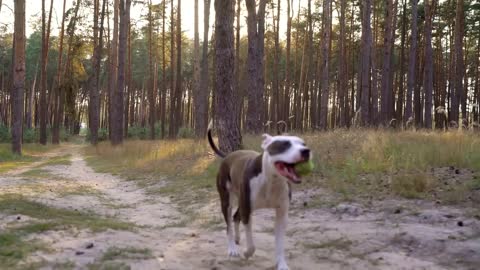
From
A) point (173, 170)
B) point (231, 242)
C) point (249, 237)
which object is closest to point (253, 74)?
point (173, 170)

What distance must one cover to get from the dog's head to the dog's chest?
21 cm

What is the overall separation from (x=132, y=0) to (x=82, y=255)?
26068 millimetres

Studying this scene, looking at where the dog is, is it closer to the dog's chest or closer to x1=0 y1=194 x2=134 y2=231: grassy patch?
the dog's chest

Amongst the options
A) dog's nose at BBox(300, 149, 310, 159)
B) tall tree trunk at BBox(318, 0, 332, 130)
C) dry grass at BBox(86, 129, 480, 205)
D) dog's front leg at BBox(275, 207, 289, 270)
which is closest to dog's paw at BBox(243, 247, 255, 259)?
dog's front leg at BBox(275, 207, 289, 270)

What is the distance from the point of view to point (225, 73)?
1366 cm

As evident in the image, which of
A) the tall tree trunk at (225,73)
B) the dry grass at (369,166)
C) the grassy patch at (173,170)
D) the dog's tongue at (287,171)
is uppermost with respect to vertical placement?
the tall tree trunk at (225,73)

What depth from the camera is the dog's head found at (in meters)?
4.20

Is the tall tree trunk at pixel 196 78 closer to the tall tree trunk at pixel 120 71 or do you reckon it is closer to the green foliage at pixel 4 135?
the tall tree trunk at pixel 120 71

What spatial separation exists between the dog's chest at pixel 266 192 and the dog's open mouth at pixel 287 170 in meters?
0.29

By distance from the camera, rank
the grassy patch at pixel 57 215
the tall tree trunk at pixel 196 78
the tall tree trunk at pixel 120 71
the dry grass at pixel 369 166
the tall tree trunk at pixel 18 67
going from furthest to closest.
A: the tall tree trunk at pixel 120 71
the tall tree trunk at pixel 196 78
the tall tree trunk at pixel 18 67
the dry grass at pixel 369 166
the grassy patch at pixel 57 215

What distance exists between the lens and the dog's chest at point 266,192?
15.2 ft

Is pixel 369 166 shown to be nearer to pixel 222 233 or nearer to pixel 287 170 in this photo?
pixel 222 233

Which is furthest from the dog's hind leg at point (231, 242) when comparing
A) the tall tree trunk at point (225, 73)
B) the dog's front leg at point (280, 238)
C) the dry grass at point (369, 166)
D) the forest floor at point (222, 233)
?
the tall tree trunk at point (225, 73)

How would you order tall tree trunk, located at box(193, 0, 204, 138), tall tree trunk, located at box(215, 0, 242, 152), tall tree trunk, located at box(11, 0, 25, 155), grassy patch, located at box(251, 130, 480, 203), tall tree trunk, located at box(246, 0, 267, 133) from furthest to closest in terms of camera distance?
tall tree trunk, located at box(193, 0, 204, 138) < tall tree trunk, located at box(11, 0, 25, 155) < tall tree trunk, located at box(246, 0, 267, 133) < tall tree trunk, located at box(215, 0, 242, 152) < grassy patch, located at box(251, 130, 480, 203)
